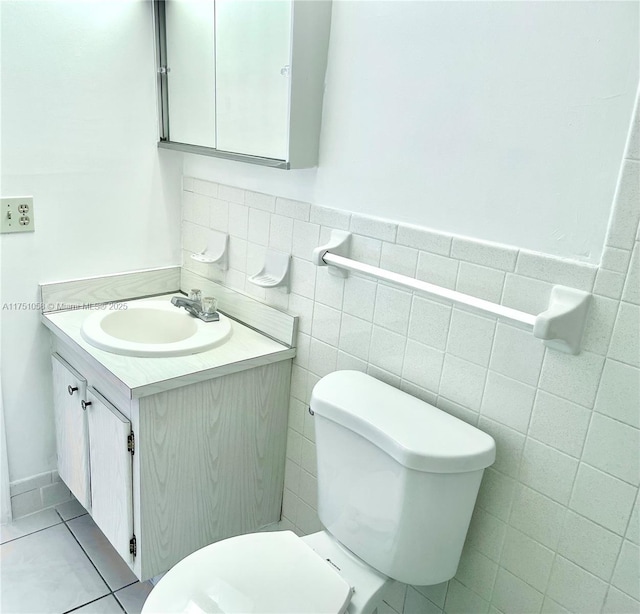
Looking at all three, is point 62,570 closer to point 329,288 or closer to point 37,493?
point 37,493

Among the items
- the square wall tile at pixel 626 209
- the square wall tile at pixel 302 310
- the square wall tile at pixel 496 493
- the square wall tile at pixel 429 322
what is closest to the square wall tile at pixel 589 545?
the square wall tile at pixel 496 493

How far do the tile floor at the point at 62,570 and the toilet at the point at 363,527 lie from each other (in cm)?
65

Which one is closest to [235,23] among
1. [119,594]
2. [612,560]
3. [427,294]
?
[427,294]

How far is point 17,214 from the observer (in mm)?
1691

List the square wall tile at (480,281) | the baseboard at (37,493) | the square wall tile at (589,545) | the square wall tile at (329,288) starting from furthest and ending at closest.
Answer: the baseboard at (37,493) → the square wall tile at (329,288) → the square wall tile at (480,281) → the square wall tile at (589,545)

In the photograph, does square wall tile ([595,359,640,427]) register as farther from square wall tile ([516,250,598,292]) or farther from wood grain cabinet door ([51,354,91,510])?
wood grain cabinet door ([51,354,91,510])

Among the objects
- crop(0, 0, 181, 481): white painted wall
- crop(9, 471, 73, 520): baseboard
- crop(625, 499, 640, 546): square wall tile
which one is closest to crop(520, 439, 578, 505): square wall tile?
crop(625, 499, 640, 546): square wall tile

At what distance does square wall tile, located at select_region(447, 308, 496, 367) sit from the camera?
124 centimetres

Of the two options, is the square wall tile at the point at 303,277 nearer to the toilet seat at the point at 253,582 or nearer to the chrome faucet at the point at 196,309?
the chrome faucet at the point at 196,309

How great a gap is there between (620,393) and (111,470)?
130cm

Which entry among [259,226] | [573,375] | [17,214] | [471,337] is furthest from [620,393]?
[17,214]

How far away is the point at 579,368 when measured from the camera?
3.59ft

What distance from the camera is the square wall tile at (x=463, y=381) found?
1270 millimetres

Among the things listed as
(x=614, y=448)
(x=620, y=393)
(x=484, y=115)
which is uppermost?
(x=484, y=115)
